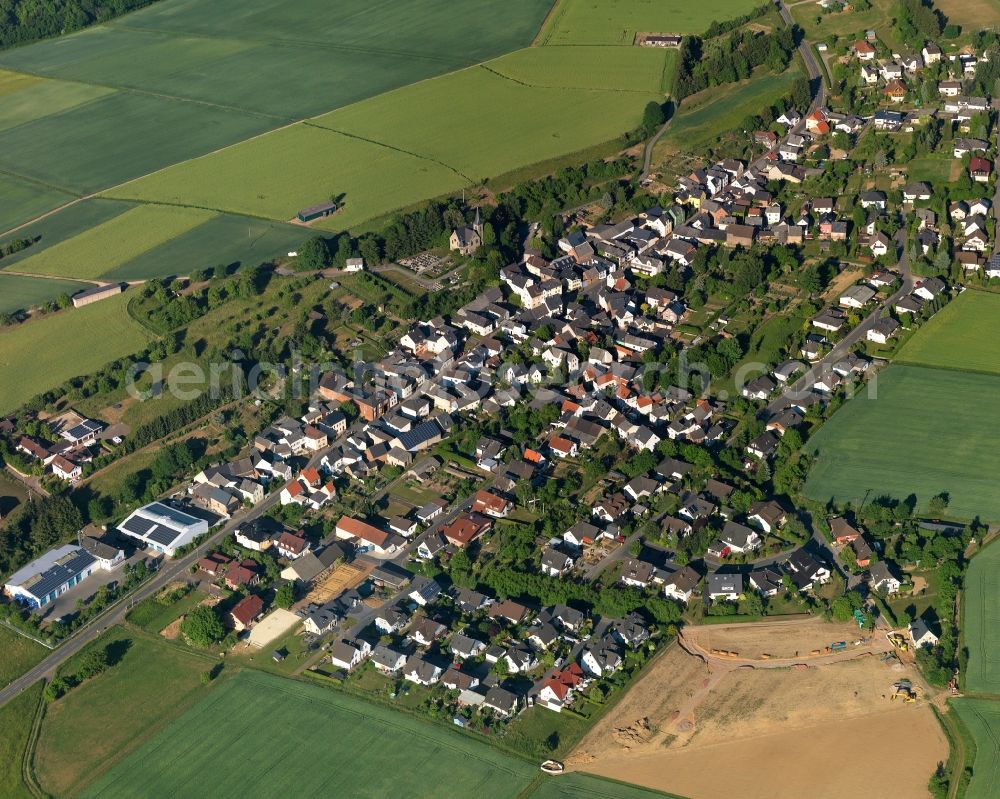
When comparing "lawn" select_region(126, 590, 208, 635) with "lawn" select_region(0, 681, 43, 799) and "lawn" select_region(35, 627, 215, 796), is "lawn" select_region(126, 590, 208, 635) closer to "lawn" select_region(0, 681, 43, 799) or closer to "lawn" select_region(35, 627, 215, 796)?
"lawn" select_region(35, 627, 215, 796)

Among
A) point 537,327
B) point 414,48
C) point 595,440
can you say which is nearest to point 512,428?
point 595,440

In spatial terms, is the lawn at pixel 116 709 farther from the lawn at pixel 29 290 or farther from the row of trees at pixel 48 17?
the row of trees at pixel 48 17

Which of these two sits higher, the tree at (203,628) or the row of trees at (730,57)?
the row of trees at (730,57)

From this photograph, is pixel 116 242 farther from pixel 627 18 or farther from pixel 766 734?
pixel 766 734

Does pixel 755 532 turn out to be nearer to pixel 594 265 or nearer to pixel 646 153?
pixel 594 265

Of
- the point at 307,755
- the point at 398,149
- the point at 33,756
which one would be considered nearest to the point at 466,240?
the point at 398,149

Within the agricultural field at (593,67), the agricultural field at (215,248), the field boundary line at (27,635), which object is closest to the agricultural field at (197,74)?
the agricultural field at (593,67)
